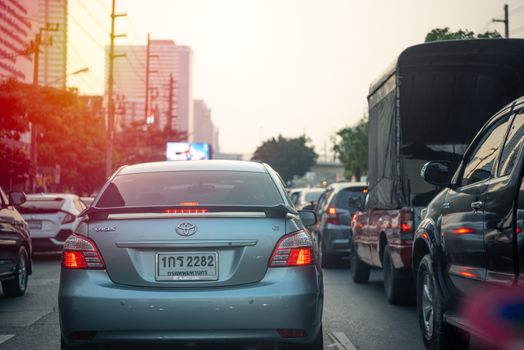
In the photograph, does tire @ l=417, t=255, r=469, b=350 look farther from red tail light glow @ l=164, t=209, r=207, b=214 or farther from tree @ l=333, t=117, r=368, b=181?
tree @ l=333, t=117, r=368, b=181

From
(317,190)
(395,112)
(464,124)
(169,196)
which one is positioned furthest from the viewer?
(317,190)

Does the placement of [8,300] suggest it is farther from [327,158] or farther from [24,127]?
[327,158]

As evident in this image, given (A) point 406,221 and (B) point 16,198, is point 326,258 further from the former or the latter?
(B) point 16,198

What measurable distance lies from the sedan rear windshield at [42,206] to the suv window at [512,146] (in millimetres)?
14746

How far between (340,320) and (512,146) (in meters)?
4.11

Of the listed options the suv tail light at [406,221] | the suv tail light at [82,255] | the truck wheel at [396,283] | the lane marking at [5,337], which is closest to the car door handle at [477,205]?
the suv tail light at [82,255]

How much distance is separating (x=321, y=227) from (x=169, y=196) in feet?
34.2

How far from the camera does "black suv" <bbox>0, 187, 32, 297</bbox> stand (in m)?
10.9

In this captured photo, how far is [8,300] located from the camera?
1124 centimetres

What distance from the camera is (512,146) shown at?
17.9 feet

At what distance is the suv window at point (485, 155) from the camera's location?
5.92 metres

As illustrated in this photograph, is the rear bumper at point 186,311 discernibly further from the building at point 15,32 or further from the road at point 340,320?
the building at point 15,32

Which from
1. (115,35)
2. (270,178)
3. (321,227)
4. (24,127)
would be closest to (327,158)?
(115,35)

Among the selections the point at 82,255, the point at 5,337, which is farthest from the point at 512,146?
the point at 5,337
